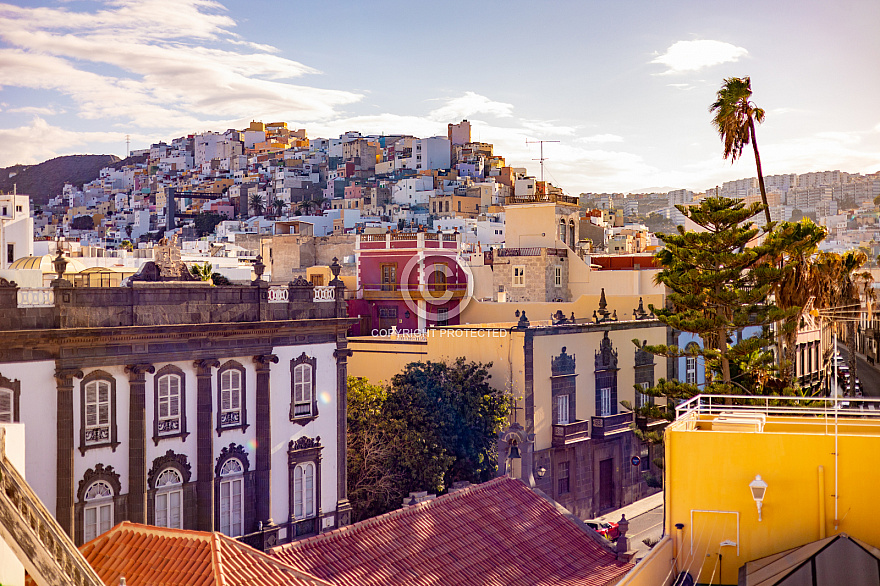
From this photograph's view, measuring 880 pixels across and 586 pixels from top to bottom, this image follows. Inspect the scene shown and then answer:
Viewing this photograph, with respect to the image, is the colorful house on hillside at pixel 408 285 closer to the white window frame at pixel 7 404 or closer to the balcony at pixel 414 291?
the balcony at pixel 414 291

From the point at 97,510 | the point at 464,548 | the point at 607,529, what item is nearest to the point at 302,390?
the point at 97,510

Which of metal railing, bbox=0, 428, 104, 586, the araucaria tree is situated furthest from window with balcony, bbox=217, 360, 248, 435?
the araucaria tree

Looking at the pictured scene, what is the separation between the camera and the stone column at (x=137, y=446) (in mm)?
19547

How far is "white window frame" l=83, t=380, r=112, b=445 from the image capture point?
18938 millimetres

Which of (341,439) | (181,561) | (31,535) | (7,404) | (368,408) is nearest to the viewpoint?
(31,535)

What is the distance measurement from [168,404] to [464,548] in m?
7.88

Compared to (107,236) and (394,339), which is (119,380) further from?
(107,236)

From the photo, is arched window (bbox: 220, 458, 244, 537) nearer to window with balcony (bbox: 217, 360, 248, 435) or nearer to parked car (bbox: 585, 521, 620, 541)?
window with balcony (bbox: 217, 360, 248, 435)

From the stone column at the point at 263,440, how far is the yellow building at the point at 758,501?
42.8 ft

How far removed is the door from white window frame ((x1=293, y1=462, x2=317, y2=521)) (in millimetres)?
14976

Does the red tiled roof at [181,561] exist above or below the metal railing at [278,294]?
below

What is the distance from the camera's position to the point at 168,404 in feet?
67.1

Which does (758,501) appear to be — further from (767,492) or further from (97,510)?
(97,510)

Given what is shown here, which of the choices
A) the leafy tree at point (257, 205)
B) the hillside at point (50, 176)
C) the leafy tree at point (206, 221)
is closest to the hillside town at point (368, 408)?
the hillside at point (50, 176)
